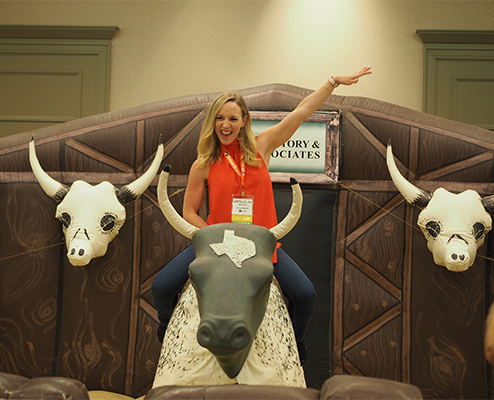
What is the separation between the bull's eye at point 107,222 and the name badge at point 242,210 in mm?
1128

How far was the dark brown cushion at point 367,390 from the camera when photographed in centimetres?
126

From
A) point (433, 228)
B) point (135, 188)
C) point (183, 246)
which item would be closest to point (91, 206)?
point (135, 188)

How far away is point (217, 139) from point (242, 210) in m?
0.43

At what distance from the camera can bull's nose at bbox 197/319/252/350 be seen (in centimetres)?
151

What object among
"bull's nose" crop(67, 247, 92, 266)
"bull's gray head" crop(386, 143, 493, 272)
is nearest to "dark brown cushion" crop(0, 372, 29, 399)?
"bull's nose" crop(67, 247, 92, 266)

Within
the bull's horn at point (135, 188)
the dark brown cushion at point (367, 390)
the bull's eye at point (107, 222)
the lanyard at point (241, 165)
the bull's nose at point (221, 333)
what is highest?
the lanyard at point (241, 165)

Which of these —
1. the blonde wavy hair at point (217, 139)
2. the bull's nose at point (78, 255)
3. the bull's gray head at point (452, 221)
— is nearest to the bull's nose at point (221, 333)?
the blonde wavy hair at point (217, 139)

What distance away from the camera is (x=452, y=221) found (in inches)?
111

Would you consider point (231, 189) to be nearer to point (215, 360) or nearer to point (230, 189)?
point (230, 189)

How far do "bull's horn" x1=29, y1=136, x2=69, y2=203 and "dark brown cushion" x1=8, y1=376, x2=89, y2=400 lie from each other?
178 cm

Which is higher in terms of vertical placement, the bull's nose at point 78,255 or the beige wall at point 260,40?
the beige wall at point 260,40

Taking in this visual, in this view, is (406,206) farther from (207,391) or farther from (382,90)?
(207,391)

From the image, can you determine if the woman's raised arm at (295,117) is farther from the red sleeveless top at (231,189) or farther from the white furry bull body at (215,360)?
the white furry bull body at (215,360)

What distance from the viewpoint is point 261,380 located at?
5.90 ft
